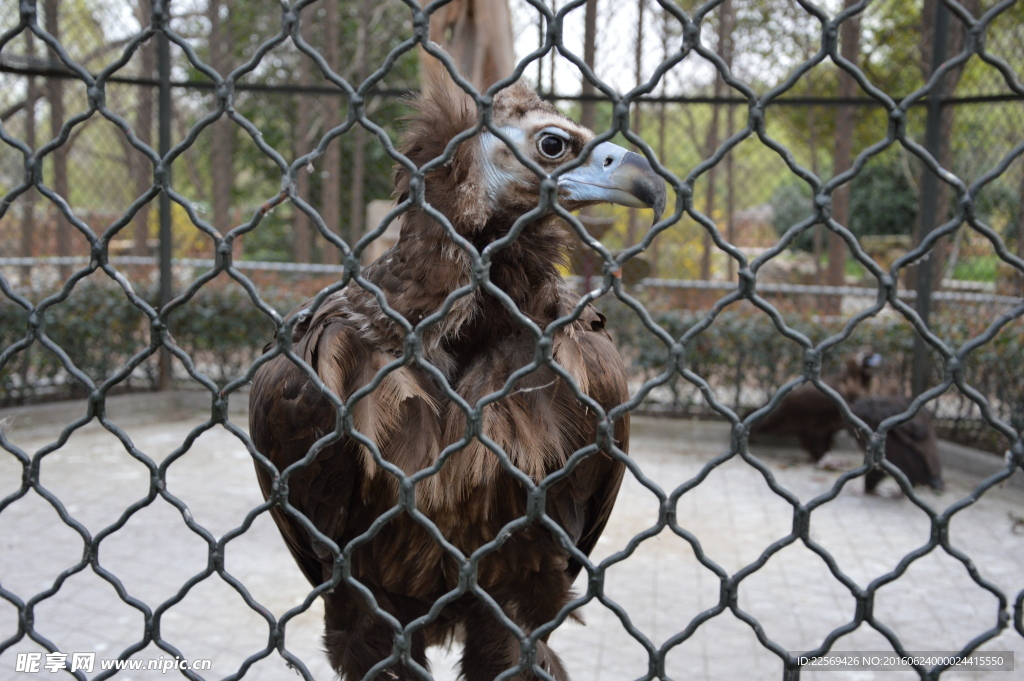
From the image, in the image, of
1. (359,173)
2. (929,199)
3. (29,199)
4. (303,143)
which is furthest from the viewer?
(303,143)

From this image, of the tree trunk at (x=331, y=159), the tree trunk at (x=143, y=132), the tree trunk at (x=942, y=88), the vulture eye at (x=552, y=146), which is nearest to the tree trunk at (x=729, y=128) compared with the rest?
the tree trunk at (x=942, y=88)

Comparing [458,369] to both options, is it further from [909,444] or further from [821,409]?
[821,409]

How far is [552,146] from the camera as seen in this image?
2094 mm

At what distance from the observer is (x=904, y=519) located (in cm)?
516

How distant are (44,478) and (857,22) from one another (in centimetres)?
730

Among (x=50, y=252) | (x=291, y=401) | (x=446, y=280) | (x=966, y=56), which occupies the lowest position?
(x=50, y=252)

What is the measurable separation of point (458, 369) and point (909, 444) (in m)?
4.46

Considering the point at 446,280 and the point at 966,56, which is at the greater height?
the point at 966,56

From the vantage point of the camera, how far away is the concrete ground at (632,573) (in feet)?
11.1

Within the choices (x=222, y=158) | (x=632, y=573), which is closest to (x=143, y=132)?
(x=222, y=158)

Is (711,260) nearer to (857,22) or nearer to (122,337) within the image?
(857,22)

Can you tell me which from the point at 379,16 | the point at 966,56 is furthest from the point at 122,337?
the point at 966,56

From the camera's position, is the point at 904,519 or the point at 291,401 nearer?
the point at 291,401

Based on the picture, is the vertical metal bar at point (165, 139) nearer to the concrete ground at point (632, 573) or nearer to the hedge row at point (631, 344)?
the hedge row at point (631, 344)
